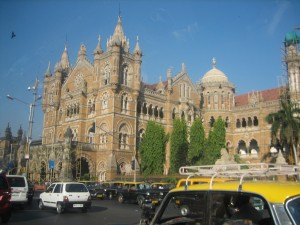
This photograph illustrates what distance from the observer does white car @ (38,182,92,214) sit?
1495 cm

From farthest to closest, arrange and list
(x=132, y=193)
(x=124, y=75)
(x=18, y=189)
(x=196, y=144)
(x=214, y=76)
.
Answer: (x=214, y=76) → (x=124, y=75) → (x=196, y=144) → (x=132, y=193) → (x=18, y=189)

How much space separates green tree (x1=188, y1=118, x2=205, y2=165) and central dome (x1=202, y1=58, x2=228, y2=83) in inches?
635

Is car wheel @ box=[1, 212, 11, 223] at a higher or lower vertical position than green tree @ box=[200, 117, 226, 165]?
lower

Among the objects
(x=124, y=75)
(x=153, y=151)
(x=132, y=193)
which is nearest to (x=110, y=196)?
(x=132, y=193)

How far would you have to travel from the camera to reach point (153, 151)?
124 ft

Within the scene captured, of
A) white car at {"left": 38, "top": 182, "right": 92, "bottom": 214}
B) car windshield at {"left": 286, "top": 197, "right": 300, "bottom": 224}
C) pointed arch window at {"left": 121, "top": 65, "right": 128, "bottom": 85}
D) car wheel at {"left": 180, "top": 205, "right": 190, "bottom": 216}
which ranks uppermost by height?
pointed arch window at {"left": 121, "top": 65, "right": 128, "bottom": 85}

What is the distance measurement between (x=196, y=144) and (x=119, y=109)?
10032 millimetres

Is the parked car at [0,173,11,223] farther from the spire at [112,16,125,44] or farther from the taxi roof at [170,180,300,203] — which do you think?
the spire at [112,16,125,44]

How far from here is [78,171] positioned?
131ft

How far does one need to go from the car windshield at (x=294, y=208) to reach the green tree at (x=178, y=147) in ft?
114

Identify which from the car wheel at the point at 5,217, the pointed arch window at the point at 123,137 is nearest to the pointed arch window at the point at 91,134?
the pointed arch window at the point at 123,137

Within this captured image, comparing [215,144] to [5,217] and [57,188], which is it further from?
[5,217]

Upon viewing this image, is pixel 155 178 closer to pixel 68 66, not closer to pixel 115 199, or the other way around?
pixel 115 199

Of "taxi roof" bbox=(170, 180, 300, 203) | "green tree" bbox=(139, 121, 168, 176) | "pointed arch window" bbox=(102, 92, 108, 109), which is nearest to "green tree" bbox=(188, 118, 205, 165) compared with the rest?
"green tree" bbox=(139, 121, 168, 176)
